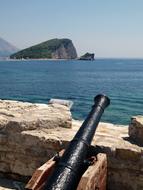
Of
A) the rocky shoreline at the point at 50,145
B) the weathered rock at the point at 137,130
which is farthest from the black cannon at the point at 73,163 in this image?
the weathered rock at the point at 137,130

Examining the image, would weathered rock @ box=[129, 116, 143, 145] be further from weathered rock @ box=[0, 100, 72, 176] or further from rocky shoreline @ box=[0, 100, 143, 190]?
weathered rock @ box=[0, 100, 72, 176]

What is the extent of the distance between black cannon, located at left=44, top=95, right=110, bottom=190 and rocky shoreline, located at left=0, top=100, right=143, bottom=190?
50cm

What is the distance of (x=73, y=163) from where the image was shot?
4891 millimetres

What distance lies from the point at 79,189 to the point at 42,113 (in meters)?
2.97

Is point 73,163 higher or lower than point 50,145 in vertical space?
higher

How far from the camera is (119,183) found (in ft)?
20.1

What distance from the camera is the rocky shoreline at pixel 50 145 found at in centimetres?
601

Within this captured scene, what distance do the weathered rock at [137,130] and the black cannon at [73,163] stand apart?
2.31 feet

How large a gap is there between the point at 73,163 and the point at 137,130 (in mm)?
2036

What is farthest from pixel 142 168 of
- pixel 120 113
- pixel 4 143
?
pixel 120 113

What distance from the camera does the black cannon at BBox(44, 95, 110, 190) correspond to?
4.44 metres

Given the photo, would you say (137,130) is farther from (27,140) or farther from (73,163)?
(73,163)

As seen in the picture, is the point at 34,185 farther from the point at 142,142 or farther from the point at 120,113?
the point at 120,113

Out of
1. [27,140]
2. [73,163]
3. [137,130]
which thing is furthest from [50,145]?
[73,163]
